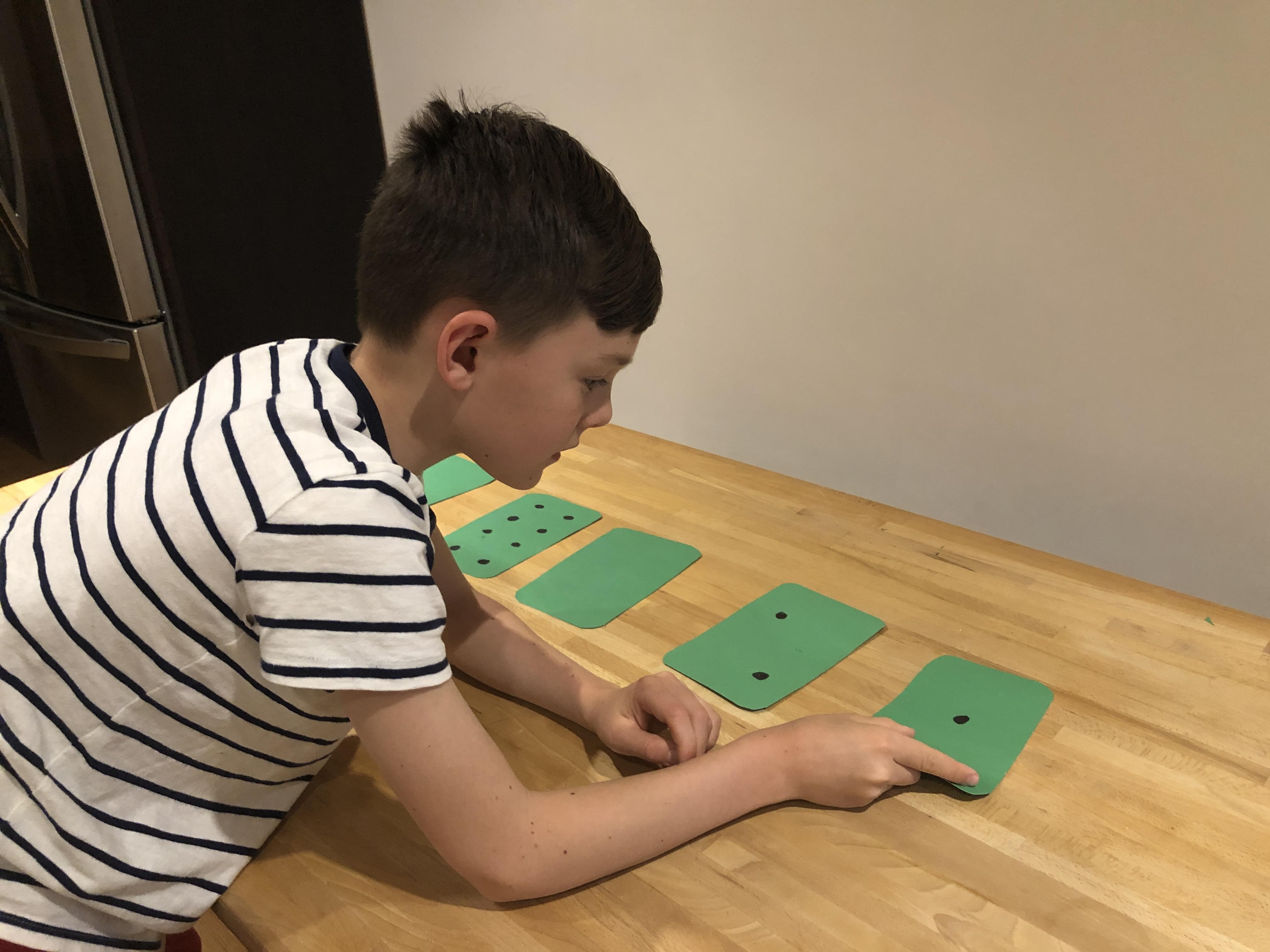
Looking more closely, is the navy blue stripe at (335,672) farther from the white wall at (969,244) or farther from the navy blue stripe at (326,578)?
the white wall at (969,244)

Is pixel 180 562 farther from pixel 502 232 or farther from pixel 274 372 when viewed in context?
pixel 502 232

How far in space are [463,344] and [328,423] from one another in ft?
0.33

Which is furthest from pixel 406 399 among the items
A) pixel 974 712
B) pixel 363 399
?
pixel 974 712

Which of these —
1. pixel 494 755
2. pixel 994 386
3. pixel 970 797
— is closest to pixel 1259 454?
pixel 994 386

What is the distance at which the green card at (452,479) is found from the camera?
1.05 m

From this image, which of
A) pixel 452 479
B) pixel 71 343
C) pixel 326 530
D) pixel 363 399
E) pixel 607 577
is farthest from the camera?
pixel 71 343

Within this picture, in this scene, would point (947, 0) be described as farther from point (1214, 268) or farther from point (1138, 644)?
point (1138, 644)

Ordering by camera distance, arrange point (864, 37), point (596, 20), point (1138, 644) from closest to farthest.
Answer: point (1138, 644) → point (864, 37) → point (596, 20)

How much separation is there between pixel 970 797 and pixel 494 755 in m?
0.33

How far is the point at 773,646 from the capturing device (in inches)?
29.0

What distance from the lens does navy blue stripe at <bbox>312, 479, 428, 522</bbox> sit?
439mm

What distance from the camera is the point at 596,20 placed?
126cm

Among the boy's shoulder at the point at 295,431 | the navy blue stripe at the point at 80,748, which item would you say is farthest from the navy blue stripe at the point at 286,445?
the navy blue stripe at the point at 80,748

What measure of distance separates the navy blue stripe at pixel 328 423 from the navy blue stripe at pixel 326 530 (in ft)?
0.11
